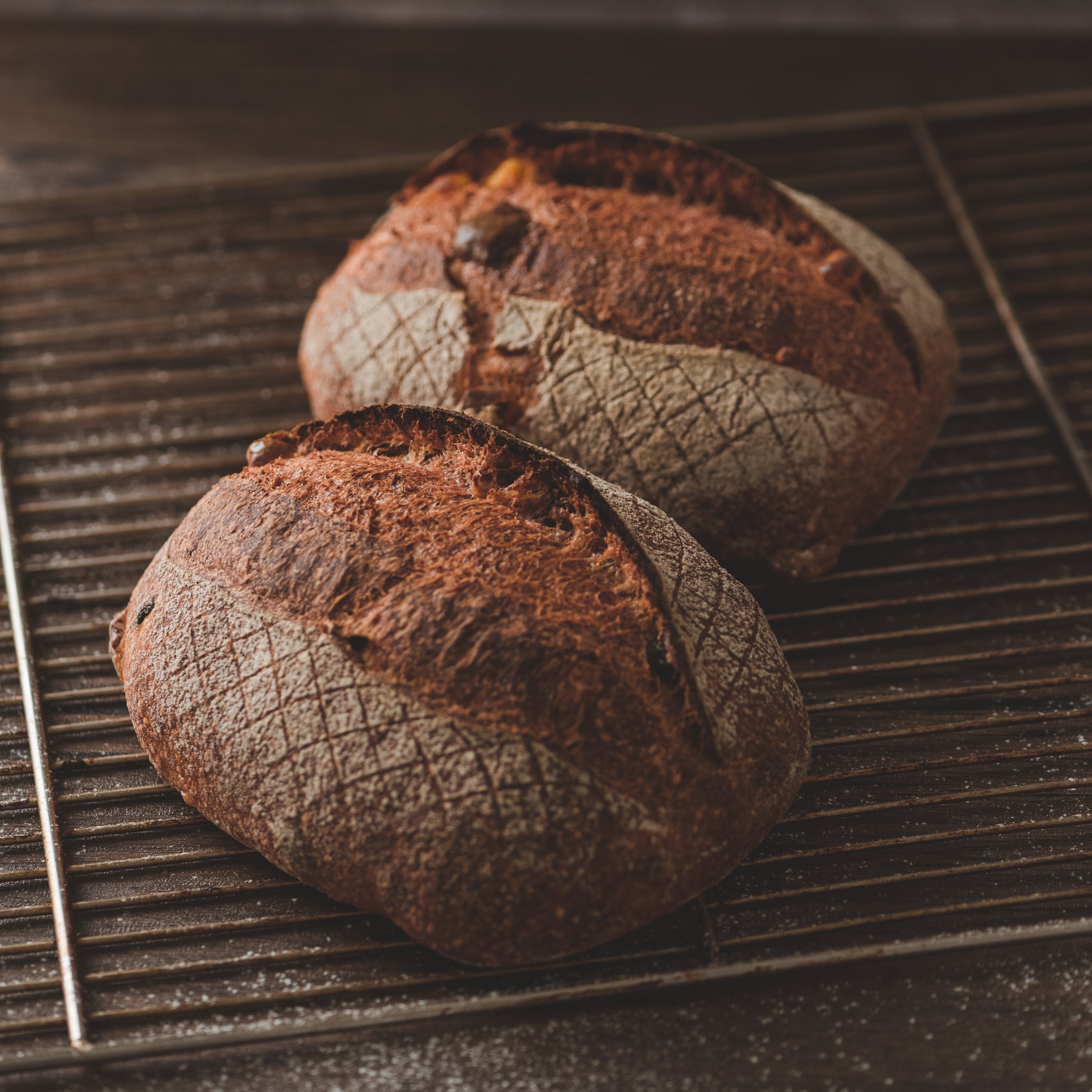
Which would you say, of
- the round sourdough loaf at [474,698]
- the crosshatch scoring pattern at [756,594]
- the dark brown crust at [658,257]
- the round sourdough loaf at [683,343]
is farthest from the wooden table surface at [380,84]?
the round sourdough loaf at [474,698]

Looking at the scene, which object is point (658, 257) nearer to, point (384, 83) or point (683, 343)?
point (683, 343)

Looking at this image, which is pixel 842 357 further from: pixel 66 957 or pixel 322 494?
pixel 66 957

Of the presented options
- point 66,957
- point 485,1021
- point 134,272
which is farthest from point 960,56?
point 66,957

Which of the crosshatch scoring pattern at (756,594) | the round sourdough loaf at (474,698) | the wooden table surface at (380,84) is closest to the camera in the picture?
the round sourdough loaf at (474,698)

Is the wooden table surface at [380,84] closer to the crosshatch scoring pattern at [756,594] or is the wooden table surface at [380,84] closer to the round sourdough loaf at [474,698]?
the crosshatch scoring pattern at [756,594]

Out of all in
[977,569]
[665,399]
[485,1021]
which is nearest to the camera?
[485,1021]

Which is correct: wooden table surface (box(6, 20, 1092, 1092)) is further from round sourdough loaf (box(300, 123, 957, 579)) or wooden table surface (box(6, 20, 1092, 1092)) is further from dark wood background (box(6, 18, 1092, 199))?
round sourdough loaf (box(300, 123, 957, 579))
